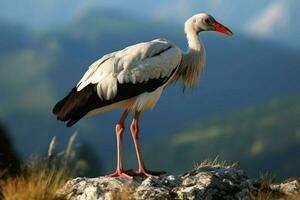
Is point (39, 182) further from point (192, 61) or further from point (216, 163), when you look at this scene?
point (192, 61)

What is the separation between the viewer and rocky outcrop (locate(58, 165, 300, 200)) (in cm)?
1112

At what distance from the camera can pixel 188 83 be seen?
1449 centimetres

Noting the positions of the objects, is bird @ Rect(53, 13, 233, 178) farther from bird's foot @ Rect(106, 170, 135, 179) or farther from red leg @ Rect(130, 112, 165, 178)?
bird's foot @ Rect(106, 170, 135, 179)

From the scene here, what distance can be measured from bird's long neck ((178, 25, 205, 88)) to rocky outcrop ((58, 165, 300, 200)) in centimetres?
259

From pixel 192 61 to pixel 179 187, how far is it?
3.39m

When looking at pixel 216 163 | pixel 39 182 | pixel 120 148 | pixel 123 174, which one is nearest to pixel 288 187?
pixel 216 163

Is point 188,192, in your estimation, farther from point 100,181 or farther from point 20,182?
point 20,182

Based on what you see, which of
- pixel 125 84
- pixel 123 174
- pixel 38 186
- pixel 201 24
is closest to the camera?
pixel 38 186

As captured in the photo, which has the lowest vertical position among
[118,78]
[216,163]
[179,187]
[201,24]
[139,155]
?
[216,163]

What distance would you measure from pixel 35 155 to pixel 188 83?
319 centimetres

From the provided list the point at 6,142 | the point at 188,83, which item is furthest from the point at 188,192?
the point at 6,142

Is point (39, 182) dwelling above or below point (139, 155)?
above

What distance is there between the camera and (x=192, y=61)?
14.3 meters

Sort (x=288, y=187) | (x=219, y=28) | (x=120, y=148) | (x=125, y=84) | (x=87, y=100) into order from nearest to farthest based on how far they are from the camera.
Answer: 1. (x=288, y=187)
2. (x=87, y=100)
3. (x=120, y=148)
4. (x=125, y=84)
5. (x=219, y=28)
